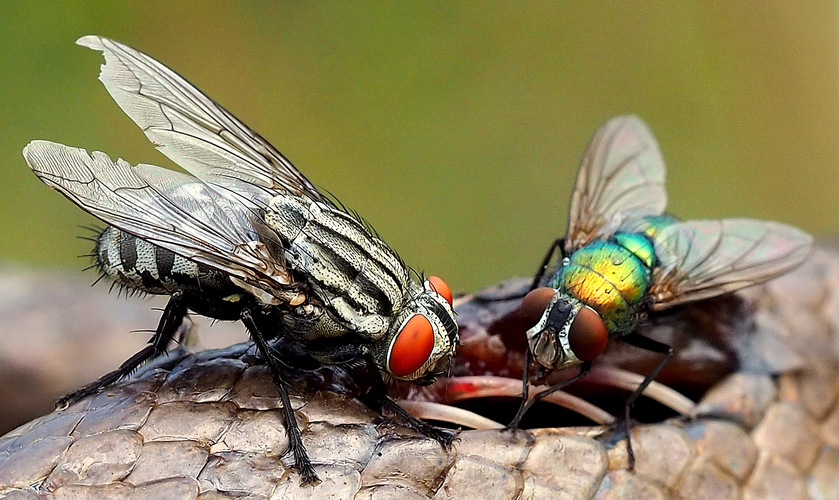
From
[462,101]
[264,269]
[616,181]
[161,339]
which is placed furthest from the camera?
[462,101]

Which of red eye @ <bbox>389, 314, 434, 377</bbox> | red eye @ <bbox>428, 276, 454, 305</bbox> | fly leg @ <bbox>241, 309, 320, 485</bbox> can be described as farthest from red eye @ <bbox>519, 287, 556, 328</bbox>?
fly leg @ <bbox>241, 309, 320, 485</bbox>

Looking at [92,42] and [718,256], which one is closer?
[92,42]

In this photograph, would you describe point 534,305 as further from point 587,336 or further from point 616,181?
point 616,181

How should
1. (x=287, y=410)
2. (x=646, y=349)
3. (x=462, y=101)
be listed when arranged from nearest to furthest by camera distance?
(x=287, y=410) → (x=646, y=349) → (x=462, y=101)

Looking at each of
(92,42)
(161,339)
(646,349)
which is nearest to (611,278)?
(646,349)

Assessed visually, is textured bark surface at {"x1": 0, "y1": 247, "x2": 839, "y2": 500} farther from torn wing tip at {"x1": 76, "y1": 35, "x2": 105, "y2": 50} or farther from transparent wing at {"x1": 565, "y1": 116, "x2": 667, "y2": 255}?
torn wing tip at {"x1": 76, "y1": 35, "x2": 105, "y2": 50}

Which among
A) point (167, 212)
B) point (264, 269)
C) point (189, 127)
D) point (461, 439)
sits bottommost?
point (461, 439)

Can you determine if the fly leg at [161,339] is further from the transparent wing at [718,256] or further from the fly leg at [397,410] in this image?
the transparent wing at [718,256]

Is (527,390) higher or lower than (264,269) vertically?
lower

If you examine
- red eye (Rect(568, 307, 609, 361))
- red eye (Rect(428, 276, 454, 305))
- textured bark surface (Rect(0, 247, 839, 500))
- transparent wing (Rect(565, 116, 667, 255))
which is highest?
transparent wing (Rect(565, 116, 667, 255))
